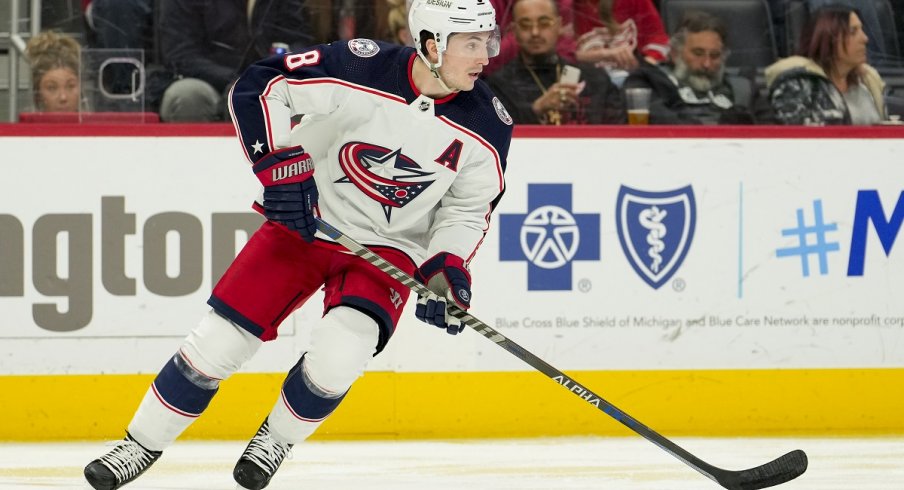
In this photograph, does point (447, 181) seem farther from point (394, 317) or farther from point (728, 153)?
point (728, 153)

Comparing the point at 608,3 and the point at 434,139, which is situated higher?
the point at 608,3

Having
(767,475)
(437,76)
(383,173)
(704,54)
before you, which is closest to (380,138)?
(383,173)

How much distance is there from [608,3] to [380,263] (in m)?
1.98

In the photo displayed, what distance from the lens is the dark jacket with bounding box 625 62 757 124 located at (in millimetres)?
4598

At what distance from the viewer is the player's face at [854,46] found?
4.78 meters

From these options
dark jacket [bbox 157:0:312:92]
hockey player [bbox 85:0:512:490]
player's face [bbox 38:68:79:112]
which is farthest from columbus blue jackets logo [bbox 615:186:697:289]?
player's face [bbox 38:68:79:112]

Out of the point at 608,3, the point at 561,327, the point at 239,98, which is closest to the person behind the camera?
the point at 239,98

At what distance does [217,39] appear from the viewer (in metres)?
4.52

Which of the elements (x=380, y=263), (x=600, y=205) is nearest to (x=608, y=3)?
(x=600, y=205)

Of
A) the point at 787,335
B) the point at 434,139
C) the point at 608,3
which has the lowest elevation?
the point at 787,335

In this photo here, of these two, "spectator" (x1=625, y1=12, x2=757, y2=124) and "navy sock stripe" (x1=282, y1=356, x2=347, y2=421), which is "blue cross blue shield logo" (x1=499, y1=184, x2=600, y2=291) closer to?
"spectator" (x1=625, y1=12, x2=757, y2=124)

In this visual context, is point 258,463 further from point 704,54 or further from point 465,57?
point 704,54

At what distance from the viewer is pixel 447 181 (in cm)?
318

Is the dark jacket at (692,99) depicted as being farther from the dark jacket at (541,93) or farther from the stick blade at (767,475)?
the stick blade at (767,475)
